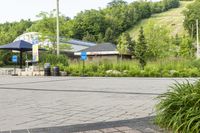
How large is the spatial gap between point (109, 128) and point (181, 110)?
885mm

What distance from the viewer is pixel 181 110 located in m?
4.09

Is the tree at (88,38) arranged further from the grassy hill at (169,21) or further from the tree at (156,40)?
the tree at (156,40)

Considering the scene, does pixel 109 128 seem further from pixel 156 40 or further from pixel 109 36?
pixel 109 36

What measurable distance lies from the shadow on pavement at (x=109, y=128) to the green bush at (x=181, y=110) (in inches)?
6.9

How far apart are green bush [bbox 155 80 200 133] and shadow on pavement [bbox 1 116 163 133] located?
6.9 inches

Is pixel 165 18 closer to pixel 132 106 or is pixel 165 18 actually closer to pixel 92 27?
pixel 92 27

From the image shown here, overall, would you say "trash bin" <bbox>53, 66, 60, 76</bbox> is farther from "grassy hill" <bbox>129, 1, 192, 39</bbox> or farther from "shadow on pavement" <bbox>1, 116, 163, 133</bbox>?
"grassy hill" <bbox>129, 1, 192, 39</bbox>

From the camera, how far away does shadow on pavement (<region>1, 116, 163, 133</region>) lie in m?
4.21

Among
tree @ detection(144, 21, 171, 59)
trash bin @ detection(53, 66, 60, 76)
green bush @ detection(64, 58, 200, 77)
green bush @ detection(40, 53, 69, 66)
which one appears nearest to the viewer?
green bush @ detection(64, 58, 200, 77)

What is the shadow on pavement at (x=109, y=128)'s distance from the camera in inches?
166

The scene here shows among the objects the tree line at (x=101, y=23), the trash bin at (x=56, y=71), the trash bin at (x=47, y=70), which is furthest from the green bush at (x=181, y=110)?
the tree line at (x=101, y=23)

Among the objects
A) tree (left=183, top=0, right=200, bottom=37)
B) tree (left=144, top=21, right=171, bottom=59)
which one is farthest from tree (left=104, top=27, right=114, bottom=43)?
tree (left=144, top=21, right=171, bottom=59)

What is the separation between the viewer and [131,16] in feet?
336

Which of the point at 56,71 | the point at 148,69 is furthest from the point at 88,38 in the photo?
the point at 148,69
